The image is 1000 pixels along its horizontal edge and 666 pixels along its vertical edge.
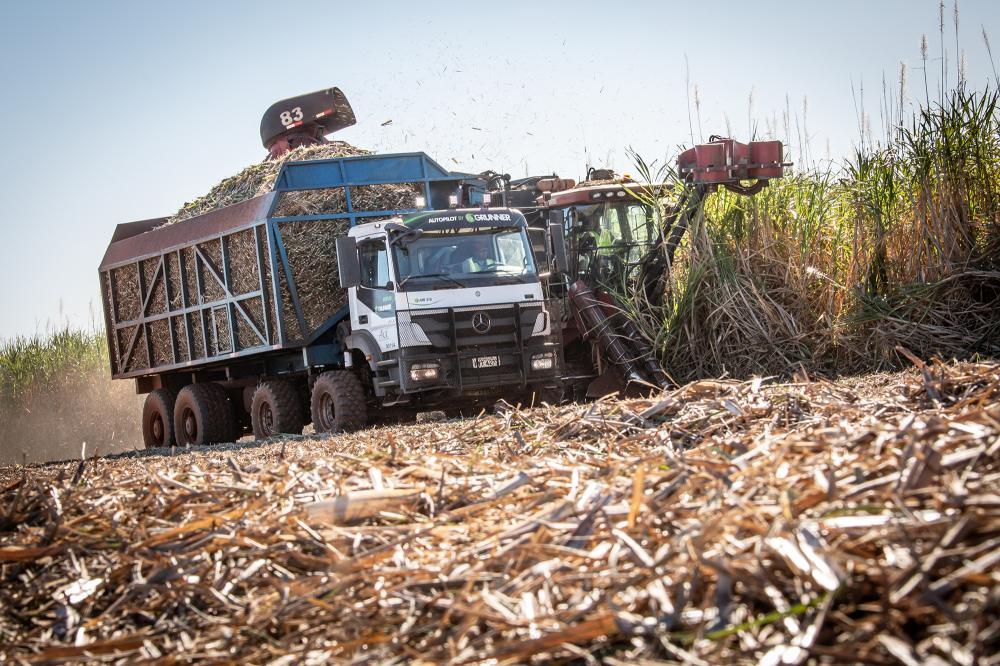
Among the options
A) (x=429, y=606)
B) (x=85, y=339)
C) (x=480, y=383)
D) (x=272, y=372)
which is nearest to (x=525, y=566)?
(x=429, y=606)

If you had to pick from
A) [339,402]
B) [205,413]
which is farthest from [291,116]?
[339,402]

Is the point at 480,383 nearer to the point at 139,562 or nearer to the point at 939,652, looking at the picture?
the point at 139,562

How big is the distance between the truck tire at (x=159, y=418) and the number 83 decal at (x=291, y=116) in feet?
15.5

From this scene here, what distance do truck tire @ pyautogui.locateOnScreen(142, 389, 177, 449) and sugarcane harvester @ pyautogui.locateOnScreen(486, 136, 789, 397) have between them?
648 centimetres

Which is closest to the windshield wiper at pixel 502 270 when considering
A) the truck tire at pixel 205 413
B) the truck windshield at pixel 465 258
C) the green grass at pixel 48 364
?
the truck windshield at pixel 465 258

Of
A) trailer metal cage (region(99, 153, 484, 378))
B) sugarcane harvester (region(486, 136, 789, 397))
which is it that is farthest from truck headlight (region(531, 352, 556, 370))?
trailer metal cage (region(99, 153, 484, 378))

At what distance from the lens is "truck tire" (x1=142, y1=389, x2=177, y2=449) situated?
58.3 ft

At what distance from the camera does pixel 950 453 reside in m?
3.75

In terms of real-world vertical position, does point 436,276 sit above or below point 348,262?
below

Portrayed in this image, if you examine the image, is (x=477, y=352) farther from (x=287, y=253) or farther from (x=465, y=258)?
(x=287, y=253)

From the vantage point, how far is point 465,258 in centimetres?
1330

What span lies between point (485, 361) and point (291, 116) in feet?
21.5

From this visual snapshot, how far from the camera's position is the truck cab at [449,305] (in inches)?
511

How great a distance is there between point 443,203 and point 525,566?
1197cm
